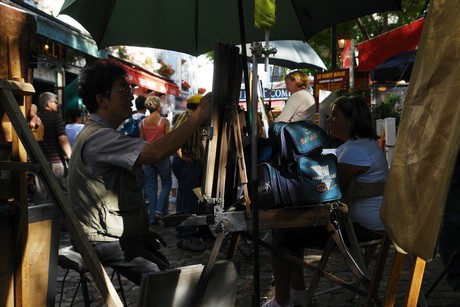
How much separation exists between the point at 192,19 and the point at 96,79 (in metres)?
1.59

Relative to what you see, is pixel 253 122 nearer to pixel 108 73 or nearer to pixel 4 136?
pixel 108 73

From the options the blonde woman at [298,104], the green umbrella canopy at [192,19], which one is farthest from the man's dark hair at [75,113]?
the green umbrella canopy at [192,19]

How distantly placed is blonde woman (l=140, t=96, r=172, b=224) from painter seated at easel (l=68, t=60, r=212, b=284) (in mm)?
5260

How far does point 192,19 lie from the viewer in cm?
465

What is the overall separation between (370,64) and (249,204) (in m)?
10.5

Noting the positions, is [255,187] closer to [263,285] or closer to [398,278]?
[398,278]

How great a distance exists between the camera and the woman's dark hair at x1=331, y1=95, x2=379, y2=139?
409 cm

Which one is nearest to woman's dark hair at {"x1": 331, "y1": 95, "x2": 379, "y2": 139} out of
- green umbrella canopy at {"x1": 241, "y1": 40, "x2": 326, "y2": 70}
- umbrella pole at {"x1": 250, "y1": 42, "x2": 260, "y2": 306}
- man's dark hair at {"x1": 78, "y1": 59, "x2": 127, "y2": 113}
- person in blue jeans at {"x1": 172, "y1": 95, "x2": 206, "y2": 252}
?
umbrella pole at {"x1": 250, "y1": 42, "x2": 260, "y2": 306}

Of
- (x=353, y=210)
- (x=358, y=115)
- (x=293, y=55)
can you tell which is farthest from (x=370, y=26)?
(x=353, y=210)

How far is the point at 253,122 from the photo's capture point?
9.55ft

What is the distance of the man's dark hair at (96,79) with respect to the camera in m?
3.28

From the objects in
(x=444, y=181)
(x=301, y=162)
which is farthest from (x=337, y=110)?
(x=444, y=181)

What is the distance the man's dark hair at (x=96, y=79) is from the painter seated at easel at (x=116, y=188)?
173mm

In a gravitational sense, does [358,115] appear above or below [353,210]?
above
